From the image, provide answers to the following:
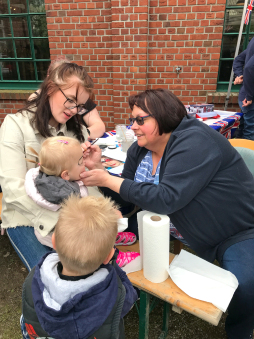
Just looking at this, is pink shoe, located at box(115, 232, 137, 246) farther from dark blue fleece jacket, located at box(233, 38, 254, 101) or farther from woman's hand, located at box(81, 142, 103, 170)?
dark blue fleece jacket, located at box(233, 38, 254, 101)

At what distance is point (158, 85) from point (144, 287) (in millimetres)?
3794

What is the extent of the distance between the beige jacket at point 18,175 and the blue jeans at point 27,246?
4 cm

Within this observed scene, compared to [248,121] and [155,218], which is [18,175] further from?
[248,121]

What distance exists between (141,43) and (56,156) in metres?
3.37

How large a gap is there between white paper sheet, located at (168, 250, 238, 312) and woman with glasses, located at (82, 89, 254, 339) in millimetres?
149

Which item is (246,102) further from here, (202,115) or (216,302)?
(216,302)

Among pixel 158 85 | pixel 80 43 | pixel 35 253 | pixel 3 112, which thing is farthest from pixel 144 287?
pixel 3 112

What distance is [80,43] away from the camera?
14.5 feet

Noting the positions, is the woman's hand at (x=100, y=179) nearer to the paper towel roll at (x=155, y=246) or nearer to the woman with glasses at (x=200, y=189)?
the woman with glasses at (x=200, y=189)

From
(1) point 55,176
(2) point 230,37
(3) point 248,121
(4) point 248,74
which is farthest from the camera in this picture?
(2) point 230,37

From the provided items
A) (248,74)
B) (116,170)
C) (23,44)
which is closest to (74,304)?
(116,170)

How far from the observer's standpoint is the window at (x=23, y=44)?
4645mm

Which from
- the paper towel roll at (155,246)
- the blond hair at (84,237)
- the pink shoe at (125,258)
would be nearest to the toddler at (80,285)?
the blond hair at (84,237)

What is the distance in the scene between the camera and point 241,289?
4.33 feet
